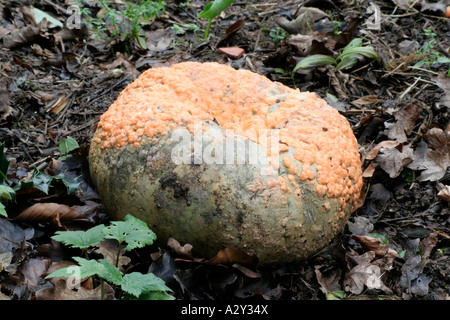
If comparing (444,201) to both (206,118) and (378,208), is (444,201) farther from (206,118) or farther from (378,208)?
(206,118)

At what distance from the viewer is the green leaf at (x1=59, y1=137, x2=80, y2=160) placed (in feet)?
11.7

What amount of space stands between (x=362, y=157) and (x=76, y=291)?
2334 millimetres

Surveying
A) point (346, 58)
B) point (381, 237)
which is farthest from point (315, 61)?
point (381, 237)

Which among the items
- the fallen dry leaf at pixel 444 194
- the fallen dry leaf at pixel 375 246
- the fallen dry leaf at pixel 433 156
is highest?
the fallen dry leaf at pixel 433 156

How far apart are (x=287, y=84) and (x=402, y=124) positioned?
1213mm

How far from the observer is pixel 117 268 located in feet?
8.21

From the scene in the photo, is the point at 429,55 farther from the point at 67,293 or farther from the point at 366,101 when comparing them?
the point at 67,293

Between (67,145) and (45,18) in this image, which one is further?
(45,18)

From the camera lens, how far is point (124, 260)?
290 cm

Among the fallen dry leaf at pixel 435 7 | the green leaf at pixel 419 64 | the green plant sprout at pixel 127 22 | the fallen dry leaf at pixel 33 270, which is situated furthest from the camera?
the fallen dry leaf at pixel 435 7

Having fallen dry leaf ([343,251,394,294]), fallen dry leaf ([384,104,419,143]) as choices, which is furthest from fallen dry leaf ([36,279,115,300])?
fallen dry leaf ([384,104,419,143])

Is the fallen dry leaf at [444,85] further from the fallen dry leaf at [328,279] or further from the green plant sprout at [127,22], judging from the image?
the green plant sprout at [127,22]

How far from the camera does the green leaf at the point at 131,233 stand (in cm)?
250

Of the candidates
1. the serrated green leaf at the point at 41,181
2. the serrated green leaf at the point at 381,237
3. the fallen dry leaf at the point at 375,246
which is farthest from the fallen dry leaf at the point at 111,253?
the serrated green leaf at the point at 381,237
